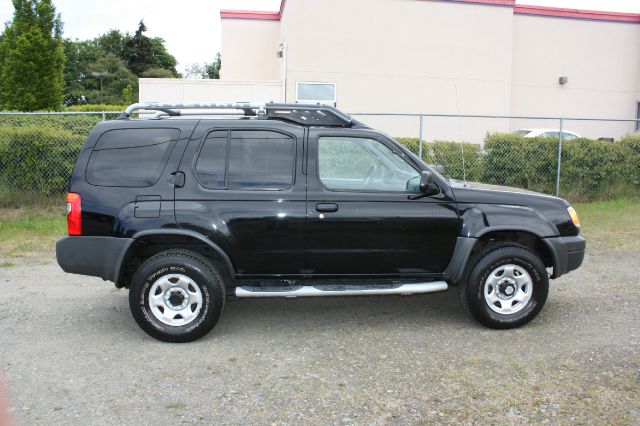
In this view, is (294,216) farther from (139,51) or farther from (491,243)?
(139,51)

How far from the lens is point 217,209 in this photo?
4797mm

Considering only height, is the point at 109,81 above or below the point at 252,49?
above

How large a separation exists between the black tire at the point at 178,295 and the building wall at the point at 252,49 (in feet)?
52.4

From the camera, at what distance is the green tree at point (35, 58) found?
19969 mm

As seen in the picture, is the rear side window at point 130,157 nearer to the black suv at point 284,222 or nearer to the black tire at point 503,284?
the black suv at point 284,222

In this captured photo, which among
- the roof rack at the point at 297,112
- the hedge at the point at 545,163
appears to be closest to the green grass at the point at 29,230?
the roof rack at the point at 297,112

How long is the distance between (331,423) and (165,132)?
9.33 feet

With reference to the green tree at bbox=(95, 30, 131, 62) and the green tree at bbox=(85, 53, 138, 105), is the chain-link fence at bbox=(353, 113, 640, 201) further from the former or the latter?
the green tree at bbox=(95, 30, 131, 62)

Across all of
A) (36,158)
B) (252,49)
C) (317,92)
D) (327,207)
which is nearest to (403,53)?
(317,92)

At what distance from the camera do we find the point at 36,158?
34.4ft

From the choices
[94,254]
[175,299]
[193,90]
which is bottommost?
[175,299]

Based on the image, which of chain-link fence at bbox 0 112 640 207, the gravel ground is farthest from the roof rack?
chain-link fence at bbox 0 112 640 207

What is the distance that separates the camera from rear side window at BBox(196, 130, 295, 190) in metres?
4.90

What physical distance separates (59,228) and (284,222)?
6302 mm
